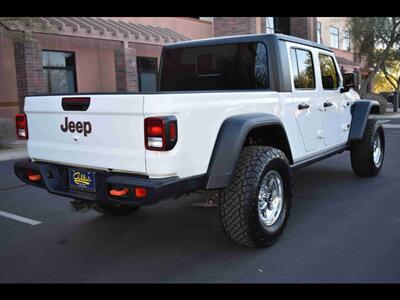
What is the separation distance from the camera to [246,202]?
358 cm

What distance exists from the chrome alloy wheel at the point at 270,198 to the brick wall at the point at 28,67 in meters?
9.81

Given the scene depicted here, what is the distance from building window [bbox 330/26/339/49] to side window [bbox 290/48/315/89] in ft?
88.9

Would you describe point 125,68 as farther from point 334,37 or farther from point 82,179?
point 334,37

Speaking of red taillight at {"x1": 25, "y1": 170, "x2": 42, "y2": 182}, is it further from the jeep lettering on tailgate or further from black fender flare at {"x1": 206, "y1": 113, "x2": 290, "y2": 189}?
black fender flare at {"x1": 206, "y1": 113, "x2": 290, "y2": 189}

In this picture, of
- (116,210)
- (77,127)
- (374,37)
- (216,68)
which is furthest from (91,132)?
(374,37)

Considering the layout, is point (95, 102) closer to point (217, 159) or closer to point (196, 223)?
point (217, 159)

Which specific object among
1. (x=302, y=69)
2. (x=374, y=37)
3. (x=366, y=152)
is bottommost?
(x=366, y=152)

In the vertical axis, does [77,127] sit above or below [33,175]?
above

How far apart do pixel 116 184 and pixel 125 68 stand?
12.0m

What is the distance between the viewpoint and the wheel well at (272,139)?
Result: 4.25 metres

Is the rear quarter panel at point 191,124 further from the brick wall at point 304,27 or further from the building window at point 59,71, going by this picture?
the brick wall at point 304,27

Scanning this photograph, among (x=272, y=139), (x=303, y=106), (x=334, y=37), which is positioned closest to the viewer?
(x=272, y=139)

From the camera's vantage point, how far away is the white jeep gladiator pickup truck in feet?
10.3

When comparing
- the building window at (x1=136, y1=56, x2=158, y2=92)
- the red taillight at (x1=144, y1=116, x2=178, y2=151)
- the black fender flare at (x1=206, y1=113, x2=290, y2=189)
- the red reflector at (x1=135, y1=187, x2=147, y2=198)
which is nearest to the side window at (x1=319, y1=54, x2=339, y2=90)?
the black fender flare at (x1=206, y1=113, x2=290, y2=189)
